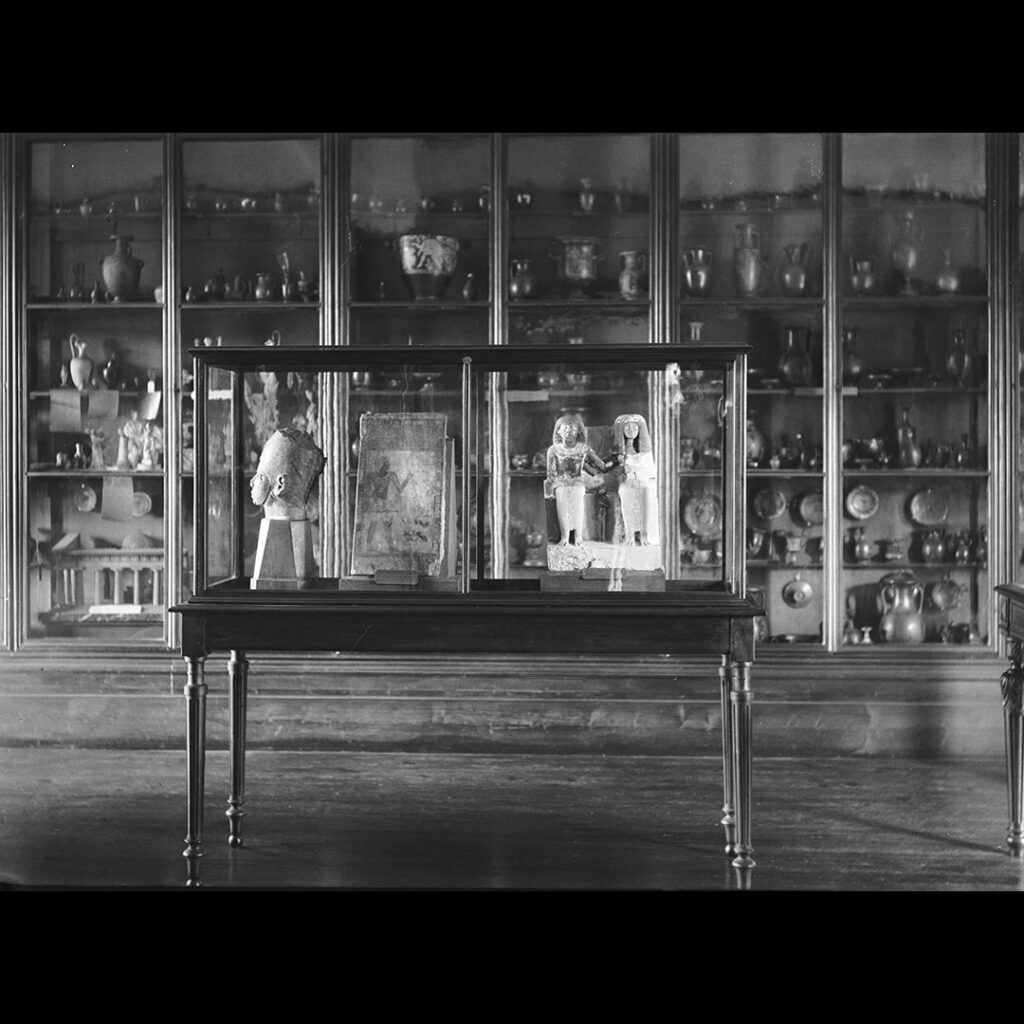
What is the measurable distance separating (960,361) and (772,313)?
910 millimetres

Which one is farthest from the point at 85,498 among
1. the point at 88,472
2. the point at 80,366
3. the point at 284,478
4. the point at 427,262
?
the point at 284,478

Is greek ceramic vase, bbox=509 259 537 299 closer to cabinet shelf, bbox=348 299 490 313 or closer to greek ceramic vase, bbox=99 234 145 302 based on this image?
cabinet shelf, bbox=348 299 490 313

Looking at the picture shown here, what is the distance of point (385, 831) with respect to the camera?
4.89 metres

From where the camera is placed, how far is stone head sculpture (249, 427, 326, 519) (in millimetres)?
4516

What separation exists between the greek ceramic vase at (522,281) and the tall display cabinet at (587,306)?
1 centimetres

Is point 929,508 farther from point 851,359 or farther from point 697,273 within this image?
point 697,273

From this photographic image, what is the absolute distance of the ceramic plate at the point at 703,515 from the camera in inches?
233

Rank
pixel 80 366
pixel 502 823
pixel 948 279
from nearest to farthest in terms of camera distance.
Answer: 1. pixel 502 823
2. pixel 948 279
3. pixel 80 366

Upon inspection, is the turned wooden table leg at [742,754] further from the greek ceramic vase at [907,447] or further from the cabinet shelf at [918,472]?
the greek ceramic vase at [907,447]

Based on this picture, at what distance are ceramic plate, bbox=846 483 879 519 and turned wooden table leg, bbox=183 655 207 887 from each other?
3.45 metres

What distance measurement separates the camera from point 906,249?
6.39m

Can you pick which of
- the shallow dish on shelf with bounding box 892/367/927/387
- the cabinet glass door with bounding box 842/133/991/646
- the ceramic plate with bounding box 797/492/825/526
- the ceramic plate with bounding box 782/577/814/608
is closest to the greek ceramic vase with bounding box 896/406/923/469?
the cabinet glass door with bounding box 842/133/991/646

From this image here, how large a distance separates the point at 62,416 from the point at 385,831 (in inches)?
117

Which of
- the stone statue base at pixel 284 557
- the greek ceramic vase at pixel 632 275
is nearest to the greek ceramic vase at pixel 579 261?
the greek ceramic vase at pixel 632 275
